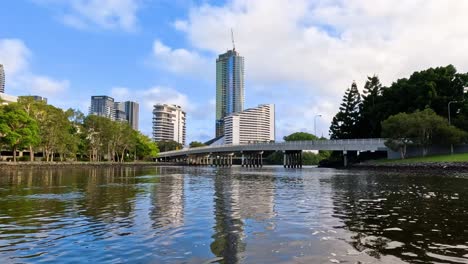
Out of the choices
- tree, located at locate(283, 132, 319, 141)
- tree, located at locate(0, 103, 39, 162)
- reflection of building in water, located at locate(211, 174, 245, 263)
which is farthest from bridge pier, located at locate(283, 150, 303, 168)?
reflection of building in water, located at locate(211, 174, 245, 263)

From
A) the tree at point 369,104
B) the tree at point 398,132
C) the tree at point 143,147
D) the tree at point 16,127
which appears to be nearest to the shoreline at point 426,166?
the tree at point 398,132

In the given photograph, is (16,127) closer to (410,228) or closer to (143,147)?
(143,147)

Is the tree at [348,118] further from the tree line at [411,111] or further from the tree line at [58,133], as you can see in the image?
the tree line at [58,133]

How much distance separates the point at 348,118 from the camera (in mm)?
122875

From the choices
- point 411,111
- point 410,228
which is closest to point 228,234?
point 410,228

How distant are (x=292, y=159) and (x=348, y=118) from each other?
23864 millimetres

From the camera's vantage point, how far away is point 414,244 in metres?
10.5

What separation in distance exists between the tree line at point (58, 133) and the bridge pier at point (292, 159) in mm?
55856

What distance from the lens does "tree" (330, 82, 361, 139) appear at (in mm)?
122000

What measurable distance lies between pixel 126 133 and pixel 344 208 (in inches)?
4878

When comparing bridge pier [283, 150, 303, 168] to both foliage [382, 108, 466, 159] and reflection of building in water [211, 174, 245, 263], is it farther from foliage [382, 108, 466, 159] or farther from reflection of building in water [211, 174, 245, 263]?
reflection of building in water [211, 174, 245, 263]

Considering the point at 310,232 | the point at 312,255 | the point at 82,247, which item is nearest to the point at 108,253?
the point at 82,247

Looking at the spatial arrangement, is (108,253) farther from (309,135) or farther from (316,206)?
(309,135)

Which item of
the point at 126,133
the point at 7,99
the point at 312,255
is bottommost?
the point at 312,255
